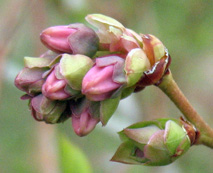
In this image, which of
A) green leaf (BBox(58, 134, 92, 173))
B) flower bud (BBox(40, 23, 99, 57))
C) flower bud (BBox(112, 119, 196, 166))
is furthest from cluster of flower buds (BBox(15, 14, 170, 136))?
green leaf (BBox(58, 134, 92, 173))

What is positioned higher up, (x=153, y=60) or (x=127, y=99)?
(x=153, y=60)

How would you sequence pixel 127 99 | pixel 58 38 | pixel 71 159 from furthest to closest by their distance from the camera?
1. pixel 127 99
2. pixel 71 159
3. pixel 58 38

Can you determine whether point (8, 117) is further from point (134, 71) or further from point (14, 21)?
point (134, 71)

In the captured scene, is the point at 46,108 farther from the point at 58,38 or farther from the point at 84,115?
the point at 58,38

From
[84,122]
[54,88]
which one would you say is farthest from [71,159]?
[54,88]

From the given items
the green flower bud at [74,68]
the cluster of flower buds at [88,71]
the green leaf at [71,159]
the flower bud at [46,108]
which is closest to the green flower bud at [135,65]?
the cluster of flower buds at [88,71]

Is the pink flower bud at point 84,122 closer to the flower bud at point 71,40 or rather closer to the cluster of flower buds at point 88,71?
the cluster of flower buds at point 88,71
